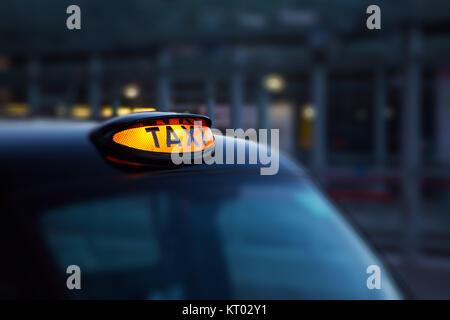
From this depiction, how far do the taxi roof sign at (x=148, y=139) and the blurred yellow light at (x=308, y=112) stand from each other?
627 cm

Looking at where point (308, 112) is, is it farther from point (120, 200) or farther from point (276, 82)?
point (120, 200)

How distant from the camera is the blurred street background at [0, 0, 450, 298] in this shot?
6777mm

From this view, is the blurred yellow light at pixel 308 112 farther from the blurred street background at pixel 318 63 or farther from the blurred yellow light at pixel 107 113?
the blurred yellow light at pixel 107 113

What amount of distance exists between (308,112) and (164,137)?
252 inches

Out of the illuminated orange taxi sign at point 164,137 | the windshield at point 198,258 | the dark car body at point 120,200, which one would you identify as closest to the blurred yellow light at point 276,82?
the windshield at point 198,258

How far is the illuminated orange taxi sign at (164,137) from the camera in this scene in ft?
3.72

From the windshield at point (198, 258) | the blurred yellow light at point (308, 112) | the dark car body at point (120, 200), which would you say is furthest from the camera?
the blurred yellow light at point (308, 112)

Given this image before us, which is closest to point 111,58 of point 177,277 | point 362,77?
point 362,77

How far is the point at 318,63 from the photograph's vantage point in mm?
7051

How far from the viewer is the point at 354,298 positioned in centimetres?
166

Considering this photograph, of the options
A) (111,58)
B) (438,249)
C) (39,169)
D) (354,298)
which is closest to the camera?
(39,169)

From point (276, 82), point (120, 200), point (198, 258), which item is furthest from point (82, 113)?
point (276, 82)

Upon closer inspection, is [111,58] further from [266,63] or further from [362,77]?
[362,77]

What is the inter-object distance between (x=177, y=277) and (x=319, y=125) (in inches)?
191
